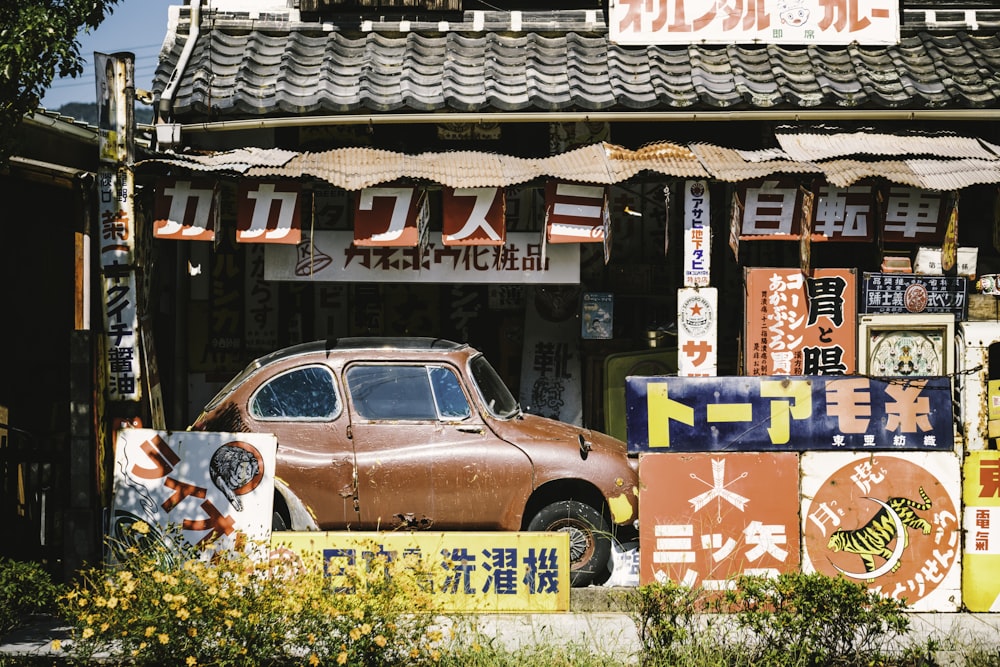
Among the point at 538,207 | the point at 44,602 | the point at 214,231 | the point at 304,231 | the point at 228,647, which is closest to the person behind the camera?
the point at 228,647

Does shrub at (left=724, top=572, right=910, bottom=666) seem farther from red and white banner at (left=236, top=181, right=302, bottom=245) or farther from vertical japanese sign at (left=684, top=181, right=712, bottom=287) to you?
red and white banner at (left=236, top=181, right=302, bottom=245)

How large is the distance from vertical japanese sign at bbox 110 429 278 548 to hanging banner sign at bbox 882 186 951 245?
19.7 feet

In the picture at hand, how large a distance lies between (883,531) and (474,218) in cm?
452

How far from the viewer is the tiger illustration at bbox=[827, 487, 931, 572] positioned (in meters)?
8.01

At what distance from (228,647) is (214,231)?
427cm

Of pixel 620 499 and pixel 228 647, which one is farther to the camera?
pixel 620 499

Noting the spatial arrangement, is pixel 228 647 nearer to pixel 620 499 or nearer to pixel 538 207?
pixel 620 499

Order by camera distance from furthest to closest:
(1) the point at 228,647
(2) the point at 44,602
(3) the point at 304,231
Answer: (3) the point at 304,231 → (2) the point at 44,602 → (1) the point at 228,647

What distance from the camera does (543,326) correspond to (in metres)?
11.7

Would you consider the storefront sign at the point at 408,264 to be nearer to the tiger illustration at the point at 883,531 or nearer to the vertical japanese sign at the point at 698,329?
the vertical japanese sign at the point at 698,329

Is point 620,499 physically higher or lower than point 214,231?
lower

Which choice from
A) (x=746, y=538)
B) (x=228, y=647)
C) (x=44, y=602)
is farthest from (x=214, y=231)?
(x=746, y=538)

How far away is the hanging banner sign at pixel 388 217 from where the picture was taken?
9.00 m

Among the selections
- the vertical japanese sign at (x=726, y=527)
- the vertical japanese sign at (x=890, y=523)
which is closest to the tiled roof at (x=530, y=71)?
the vertical japanese sign at (x=890, y=523)
